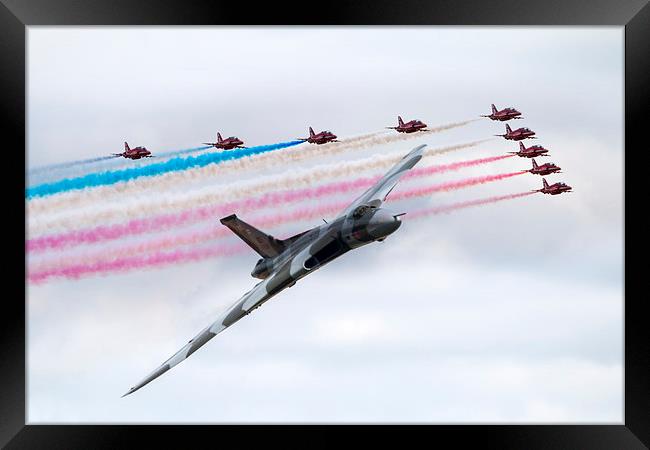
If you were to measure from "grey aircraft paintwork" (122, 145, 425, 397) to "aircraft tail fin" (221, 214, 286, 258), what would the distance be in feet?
0.19

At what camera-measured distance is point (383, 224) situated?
2060 inches

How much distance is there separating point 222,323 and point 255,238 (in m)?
6.38

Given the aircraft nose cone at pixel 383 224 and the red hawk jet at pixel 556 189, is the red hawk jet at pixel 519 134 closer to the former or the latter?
the red hawk jet at pixel 556 189

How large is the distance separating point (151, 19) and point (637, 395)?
2694 centimetres

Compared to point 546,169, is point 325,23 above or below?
above

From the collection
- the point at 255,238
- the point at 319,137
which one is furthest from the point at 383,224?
the point at 319,137

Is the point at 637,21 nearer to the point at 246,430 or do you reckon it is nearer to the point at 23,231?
the point at 246,430

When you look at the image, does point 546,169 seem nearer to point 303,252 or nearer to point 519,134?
point 519,134

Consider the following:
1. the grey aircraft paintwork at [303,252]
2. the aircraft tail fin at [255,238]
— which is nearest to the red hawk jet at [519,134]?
the grey aircraft paintwork at [303,252]

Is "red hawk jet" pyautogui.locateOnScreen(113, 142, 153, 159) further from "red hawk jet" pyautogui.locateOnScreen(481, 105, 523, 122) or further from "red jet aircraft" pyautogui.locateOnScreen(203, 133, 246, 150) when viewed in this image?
"red hawk jet" pyautogui.locateOnScreen(481, 105, 523, 122)

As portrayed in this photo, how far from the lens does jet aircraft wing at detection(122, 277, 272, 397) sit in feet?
176

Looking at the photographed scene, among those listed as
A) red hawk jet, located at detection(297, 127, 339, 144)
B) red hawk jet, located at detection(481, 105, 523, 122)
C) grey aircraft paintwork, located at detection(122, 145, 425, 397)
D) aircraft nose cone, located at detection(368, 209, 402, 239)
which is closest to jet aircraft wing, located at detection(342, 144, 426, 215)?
grey aircraft paintwork, located at detection(122, 145, 425, 397)

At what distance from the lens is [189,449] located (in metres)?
51.4

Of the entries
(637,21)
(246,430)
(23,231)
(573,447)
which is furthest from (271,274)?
Result: (637,21)
